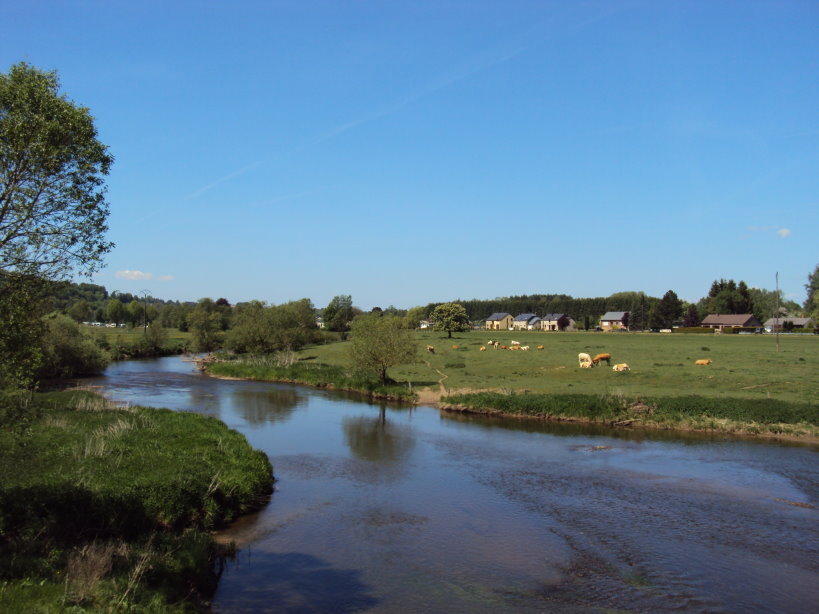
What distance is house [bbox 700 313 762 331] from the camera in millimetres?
118438

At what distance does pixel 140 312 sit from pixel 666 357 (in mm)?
129629

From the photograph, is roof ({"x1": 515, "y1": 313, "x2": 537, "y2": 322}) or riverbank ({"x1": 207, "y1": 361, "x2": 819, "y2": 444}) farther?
roof ({"x1": 515, "y1": 313, "x2": 537, "y2": 322})

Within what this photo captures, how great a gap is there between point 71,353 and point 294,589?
5525 centimetres

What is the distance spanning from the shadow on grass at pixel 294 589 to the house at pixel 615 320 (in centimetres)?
13191

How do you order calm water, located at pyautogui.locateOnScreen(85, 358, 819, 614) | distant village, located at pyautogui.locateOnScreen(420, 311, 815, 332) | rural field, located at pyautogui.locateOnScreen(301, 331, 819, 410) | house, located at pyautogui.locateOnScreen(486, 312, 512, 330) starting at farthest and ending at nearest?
house, located at pyautogui.locateOnScreen(486, 312, 512, 330) < distant village, located at pyautogui.locateOnScreen(420, 311, 815, 332) < rural field, located at pyautogui.locateOnScreen(301, 331, 819, 410) < calm water, located at pyautogui.locateOnScreen(85, 358, 819, 614)

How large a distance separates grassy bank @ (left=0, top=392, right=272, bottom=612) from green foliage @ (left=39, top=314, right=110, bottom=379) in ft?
122

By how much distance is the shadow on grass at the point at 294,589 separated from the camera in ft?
42.1

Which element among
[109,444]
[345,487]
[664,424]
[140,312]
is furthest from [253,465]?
[140,312]

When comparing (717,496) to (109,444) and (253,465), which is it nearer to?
(253,465)

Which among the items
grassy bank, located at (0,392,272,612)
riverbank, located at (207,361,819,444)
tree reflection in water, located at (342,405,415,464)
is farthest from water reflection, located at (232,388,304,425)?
grassy bank, located at (0,392,272,612)

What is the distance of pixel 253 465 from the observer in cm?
2177

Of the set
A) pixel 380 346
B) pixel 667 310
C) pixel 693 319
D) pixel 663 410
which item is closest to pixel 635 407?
pixel 663 410

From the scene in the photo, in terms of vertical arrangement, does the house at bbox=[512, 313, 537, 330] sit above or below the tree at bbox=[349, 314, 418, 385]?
above

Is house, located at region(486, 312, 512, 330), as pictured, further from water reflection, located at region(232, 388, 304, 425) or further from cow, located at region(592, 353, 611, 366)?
water reflection, located at region(232, 388, 304, 425)
